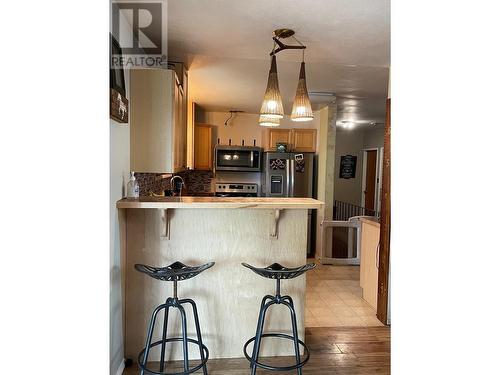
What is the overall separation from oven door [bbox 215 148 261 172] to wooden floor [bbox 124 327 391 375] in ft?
10.1

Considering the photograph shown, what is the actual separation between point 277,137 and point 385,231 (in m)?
2.92

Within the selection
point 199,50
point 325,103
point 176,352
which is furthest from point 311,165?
point 176,352

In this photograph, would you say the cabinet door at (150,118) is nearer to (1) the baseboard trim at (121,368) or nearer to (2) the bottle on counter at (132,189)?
(2) the bottle on counter at (132,189)

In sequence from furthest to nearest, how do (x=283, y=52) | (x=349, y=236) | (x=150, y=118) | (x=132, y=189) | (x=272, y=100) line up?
(x=349, y=236)
(x=283, y=52)
(x=150, y=118)
(x=272, y=100)
(x=132, y=189)

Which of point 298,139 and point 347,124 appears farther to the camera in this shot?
point 347,124

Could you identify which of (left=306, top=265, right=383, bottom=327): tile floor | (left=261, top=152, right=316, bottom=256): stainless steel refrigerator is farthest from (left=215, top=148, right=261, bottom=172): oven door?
(left=306, top=265, right=383, bottom=327): tile floor

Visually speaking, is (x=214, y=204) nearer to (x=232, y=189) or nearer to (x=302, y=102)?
(x=302, y=102)

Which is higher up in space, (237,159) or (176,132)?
(176,132)

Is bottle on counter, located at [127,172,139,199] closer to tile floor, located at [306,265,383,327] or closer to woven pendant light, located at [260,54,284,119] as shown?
woven pendant light, located at [260,54,284,119]

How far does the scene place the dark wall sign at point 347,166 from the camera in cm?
857

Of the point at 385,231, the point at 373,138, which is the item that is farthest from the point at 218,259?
the point at 373,138

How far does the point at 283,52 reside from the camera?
9.67 feet
